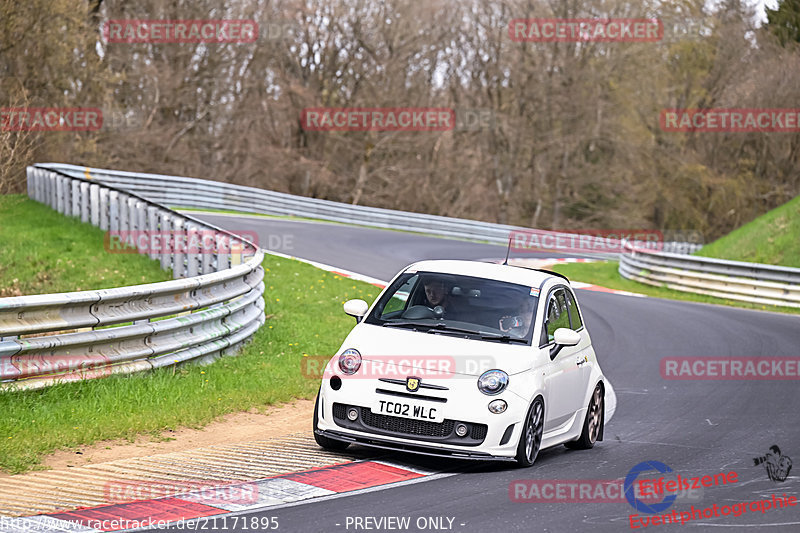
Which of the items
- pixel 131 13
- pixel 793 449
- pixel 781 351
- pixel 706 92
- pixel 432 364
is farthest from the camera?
pixel 706 92

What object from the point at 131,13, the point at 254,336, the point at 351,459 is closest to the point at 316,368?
the point at 254,336

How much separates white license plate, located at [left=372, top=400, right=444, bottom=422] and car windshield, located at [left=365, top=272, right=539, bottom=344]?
86 centimetres

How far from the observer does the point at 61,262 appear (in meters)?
19.1

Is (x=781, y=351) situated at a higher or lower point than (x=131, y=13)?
lower

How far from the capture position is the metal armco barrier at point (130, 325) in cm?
877

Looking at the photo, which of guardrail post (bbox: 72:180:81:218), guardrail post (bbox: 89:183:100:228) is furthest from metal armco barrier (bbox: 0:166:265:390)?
guardrail post (bbox: 72:180:81:218)

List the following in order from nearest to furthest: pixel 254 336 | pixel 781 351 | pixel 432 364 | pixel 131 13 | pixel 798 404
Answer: pixel 432 364
pixel 798 404
pixel 254 336
pixel 781 351
pixel 131 13

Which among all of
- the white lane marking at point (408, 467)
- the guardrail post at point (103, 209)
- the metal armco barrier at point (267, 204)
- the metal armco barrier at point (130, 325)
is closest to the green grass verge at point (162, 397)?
the metal armco barrier at point (130, 325)

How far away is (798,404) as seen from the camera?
39.9 ft

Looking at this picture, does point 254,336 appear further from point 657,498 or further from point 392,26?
point 392,26

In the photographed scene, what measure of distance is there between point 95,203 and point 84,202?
0.69m

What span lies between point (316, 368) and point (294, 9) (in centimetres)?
3942

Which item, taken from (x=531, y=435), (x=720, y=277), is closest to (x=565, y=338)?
(x=531, y=435)

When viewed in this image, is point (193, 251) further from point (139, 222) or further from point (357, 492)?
point (357, 492)
